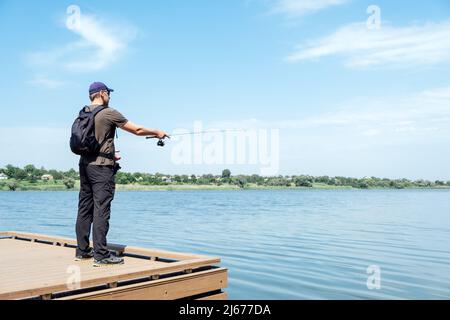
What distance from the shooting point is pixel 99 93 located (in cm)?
534

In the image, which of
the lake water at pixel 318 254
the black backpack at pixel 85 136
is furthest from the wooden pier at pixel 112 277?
the lake water at pixel 318 254

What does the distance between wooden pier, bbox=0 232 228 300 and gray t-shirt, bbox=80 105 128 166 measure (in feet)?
3.91

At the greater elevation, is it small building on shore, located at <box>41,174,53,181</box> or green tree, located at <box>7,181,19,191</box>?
small building on shore, located at <box>41,174,53,181</box>

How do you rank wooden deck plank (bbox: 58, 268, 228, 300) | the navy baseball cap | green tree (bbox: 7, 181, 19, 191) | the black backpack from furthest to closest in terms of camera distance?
green tree (bbox: 7, 181, 19, 191) < the navy baseball cap < the black backpack < wooden deck plank (bbox: 58, 268, 228, 300)

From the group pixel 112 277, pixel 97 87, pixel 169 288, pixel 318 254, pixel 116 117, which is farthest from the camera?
pixel 318 254

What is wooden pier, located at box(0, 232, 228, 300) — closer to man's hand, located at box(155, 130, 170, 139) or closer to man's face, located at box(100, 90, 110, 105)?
man's hand, located at box(155, 130, 170, 139)

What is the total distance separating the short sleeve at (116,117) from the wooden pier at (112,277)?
1.59 m

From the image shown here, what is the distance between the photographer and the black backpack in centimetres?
509

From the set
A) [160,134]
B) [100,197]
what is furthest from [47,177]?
[160,134]

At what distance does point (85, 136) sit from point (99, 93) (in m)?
0.57

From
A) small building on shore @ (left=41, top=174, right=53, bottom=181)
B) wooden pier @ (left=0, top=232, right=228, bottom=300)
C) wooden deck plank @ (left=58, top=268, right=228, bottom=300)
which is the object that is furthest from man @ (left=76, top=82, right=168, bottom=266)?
small building on shore @ (left=41, top=174, right=53, bottom=181)

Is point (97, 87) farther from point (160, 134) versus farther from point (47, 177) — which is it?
point (47, 177)

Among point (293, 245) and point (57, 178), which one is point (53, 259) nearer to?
point (293, 245)
